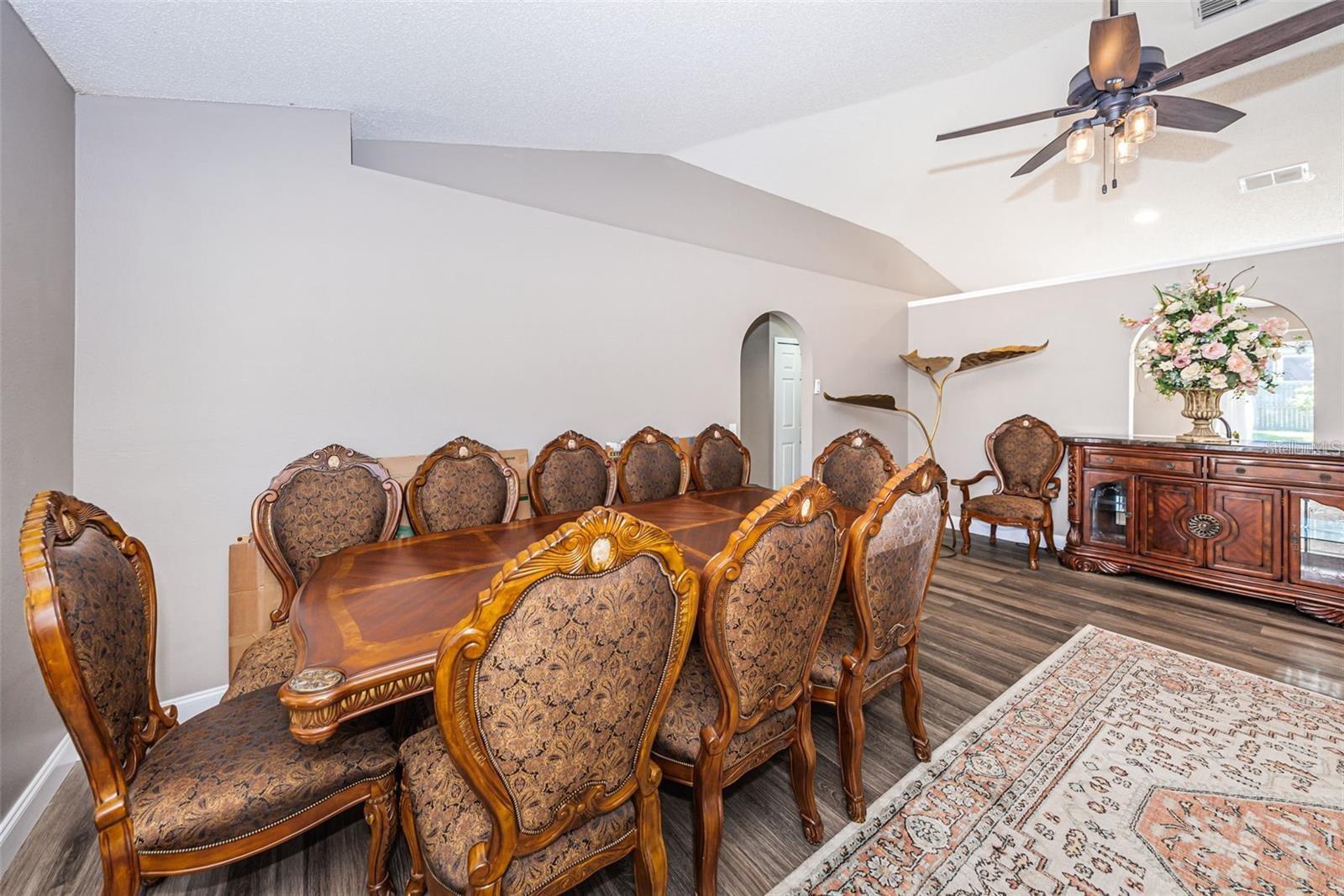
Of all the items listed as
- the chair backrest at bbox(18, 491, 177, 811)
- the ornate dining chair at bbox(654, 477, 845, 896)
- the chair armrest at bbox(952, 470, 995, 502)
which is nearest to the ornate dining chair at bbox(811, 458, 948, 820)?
the ornate dining chair at bbox(654, 477, 845, 896)

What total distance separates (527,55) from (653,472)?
217 centimetres

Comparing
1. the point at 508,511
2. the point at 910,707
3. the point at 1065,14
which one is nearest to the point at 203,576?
the point at 508,511

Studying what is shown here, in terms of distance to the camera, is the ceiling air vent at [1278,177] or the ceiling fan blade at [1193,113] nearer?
the ceiling fan blade at [1193,113]

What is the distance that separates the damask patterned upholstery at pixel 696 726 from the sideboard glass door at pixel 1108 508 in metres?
3.75

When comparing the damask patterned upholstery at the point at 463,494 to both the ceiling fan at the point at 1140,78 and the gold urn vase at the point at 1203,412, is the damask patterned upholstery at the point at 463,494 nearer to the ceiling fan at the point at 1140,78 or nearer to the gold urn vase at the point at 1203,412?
the ceiling fan at the point at 1140,78

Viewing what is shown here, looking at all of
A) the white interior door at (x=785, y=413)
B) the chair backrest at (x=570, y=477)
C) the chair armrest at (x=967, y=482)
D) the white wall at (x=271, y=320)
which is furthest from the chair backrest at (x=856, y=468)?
the white interior door at (x=785, y=413)

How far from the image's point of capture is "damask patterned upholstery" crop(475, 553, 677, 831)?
0.89 meters

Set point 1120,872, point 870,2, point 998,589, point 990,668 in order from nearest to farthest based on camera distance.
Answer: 1. point 1120,872
2. point 870,2
3. point 990,668
4. point 998,589

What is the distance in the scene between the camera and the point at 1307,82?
2.72 metres

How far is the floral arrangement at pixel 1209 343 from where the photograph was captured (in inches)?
127

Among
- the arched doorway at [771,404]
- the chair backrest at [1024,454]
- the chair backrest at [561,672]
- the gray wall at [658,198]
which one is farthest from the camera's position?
the arched doorway at [771,404]

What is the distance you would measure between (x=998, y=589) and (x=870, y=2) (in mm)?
3529

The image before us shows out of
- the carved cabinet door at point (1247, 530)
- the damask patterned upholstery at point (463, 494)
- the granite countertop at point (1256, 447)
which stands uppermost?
the granite countertop at point (1256, 447)

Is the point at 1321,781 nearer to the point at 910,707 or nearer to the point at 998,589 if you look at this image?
the point at 910,707
